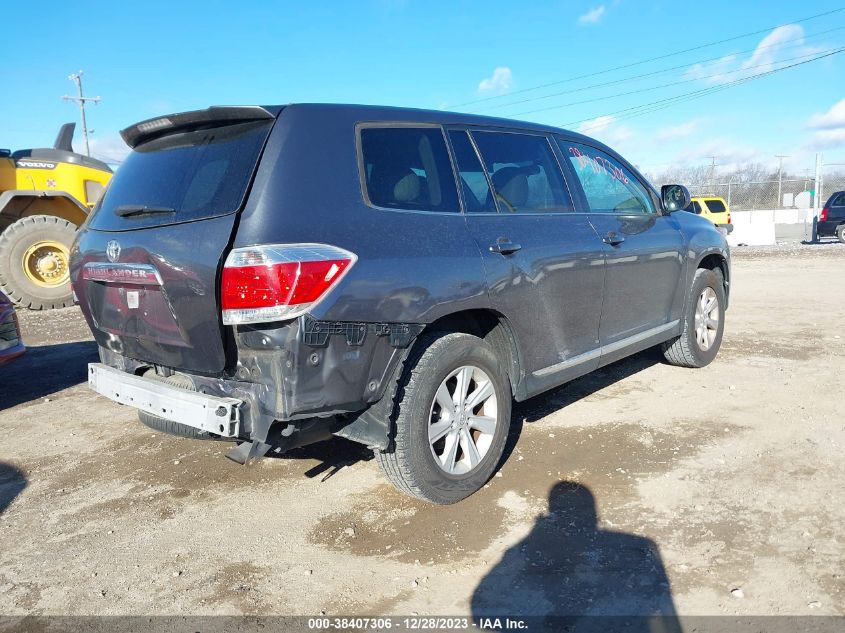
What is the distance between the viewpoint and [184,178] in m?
2.96

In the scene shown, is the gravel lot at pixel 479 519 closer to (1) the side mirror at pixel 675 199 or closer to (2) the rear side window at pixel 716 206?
(1) the side mirror at pixel 675 199

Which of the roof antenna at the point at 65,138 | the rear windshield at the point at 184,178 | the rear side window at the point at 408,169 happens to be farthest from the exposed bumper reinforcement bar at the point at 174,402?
the roof antenna at the point at 65,138

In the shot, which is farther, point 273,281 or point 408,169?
point 408,169

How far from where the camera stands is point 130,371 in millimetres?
3234

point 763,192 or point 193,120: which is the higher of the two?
point 763,192

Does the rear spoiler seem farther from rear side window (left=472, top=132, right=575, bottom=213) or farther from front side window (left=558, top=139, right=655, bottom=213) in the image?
front side window (left=558, top=139, right=655, bottom=213)

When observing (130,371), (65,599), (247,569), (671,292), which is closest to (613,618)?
(247,569)

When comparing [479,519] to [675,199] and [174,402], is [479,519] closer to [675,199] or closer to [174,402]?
[174,402]

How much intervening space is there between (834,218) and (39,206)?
73.8 ft

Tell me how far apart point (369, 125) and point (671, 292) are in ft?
9.50

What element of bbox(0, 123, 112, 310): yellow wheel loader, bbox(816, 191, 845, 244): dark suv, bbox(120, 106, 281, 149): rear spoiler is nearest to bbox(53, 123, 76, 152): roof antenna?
bbox(0, 123, 112, 310): yellow wheel loader

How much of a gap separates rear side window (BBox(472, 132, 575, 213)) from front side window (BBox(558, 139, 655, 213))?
245 millimetres

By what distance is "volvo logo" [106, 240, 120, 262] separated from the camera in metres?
2.96

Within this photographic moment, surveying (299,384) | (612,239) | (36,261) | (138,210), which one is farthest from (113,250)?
(36,261)
